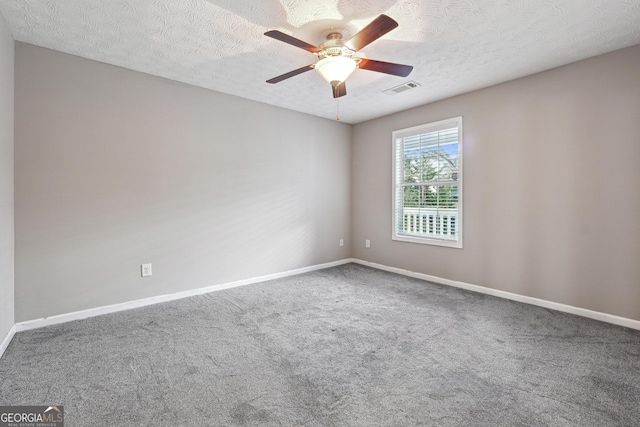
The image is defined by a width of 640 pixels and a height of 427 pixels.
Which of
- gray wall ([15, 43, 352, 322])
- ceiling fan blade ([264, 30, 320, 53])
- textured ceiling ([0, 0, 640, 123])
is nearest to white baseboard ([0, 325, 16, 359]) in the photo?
gray wall ([15, 43, 352, 322])

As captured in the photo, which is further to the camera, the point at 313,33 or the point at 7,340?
the point at 313,33

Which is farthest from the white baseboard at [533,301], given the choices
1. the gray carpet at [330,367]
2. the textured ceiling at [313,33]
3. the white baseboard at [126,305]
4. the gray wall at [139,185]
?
the textured ceiling at [313,33]

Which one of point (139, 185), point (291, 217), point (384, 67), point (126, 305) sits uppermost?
point (384, 67)

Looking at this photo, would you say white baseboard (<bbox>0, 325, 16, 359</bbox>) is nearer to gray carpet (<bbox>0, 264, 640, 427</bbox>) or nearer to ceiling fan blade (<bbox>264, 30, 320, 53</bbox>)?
gray carpet (<bbox>0, 264, 640, 427</bbox>)

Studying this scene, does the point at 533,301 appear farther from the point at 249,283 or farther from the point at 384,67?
the point at 249,283

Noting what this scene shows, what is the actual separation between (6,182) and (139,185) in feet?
3.14

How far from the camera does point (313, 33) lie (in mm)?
2326

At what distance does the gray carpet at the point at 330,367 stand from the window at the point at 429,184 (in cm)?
122

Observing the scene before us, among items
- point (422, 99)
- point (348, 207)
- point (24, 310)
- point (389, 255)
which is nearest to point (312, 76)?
point (422, 99)

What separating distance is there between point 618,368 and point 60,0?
4479 millimetres

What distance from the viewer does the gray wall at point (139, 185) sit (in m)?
2.54

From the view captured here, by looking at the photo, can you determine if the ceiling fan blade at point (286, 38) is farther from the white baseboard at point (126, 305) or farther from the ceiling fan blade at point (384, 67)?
the white baseboard at point (126, 305)

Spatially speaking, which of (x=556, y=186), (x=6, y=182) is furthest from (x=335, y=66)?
(x=6, y=182)

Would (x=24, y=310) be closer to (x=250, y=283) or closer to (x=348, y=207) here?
(x=250, y=283)
